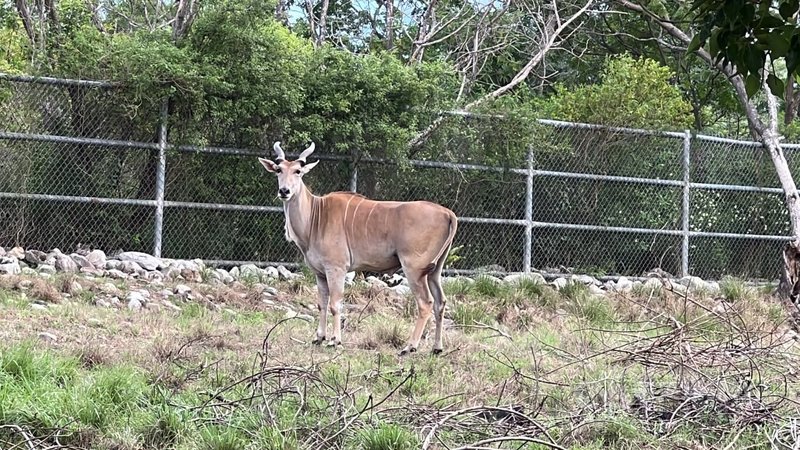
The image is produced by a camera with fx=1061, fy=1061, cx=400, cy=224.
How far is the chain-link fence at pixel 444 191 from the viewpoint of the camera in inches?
415

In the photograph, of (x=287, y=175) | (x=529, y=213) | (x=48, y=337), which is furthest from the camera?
(x=529, y=213)

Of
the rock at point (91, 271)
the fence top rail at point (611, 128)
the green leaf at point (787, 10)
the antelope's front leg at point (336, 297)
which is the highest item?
the green leaf at point (787, 10)

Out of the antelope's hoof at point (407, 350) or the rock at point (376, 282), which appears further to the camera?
the rock at point (376, 282)

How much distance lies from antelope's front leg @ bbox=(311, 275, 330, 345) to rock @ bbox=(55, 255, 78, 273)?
116 inches

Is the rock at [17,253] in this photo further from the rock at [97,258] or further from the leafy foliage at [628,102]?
the leafy foliage at [628,102]

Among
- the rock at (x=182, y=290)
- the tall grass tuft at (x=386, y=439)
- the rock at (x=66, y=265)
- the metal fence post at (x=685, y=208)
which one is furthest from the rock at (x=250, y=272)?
the tall grass tuft at (x=386, y=439)

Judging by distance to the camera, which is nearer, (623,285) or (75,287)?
(75,287)

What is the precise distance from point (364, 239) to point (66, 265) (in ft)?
11.1

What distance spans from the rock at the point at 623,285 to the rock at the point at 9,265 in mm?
6176

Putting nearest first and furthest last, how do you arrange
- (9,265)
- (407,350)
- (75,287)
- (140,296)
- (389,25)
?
(407,350) < (140,296) < (75,287) < (9,265) < (389,25)

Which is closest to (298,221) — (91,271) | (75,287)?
(75,287)

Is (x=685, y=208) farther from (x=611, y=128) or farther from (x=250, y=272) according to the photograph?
(x=250, y=272)

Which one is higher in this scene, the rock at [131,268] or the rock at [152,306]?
the rock at [131,268]

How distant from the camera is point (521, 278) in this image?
1120cm
